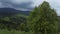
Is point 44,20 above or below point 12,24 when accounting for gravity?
above

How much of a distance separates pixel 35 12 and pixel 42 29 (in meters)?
4.61

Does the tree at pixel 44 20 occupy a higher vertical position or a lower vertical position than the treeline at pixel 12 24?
higher

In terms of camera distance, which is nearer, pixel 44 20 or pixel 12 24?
pixel 44 20

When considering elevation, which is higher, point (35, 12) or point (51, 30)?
point (35, 12)

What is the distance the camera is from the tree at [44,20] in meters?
39.0

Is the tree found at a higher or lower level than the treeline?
higher

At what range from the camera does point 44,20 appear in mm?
39188

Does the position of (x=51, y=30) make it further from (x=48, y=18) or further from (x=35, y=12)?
(x=35, y=12)

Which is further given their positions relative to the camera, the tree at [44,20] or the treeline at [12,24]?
the treeline at [12,24]

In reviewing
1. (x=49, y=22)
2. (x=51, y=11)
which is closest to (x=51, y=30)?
(x=49, y=22)

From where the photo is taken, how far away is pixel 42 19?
3950cm

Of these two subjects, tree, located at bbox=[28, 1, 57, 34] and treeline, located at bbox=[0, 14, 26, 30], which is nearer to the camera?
tree, located at bbox=[28, 1, 57, 34]

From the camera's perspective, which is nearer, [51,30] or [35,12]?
[51,30]

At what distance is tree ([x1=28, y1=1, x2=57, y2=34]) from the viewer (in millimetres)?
38969
